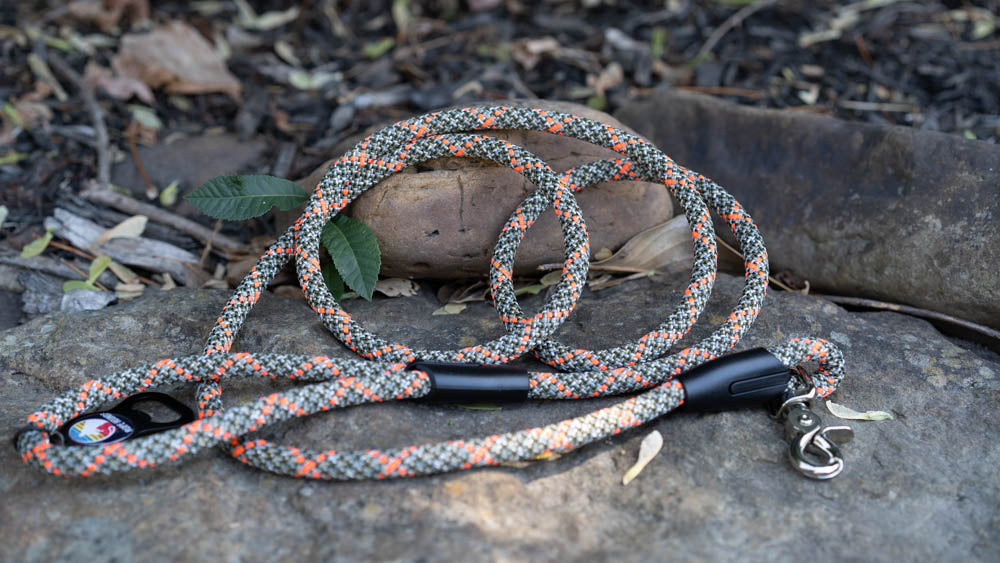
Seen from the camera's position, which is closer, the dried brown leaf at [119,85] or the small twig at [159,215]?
the small twig at [159,215]

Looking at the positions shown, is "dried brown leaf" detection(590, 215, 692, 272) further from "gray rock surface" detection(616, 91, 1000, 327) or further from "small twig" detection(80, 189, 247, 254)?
"small twig" detection(80, 189, 247, 254)

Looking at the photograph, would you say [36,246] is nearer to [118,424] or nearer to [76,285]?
[76,285]

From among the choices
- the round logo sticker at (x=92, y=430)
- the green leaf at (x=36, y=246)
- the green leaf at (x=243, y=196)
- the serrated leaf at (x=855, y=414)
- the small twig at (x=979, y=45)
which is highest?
the green leaf at (x=243, y=196)

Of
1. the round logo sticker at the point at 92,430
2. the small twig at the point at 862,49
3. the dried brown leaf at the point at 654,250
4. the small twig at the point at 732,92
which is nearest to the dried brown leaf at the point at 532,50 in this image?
the small twig at the point at 732,92

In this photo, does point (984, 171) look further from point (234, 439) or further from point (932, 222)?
point (234, 439)

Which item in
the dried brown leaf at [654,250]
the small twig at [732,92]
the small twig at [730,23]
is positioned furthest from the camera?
the small twig at [730,23]

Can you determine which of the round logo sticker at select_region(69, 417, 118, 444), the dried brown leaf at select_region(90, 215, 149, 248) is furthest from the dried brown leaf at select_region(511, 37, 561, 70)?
the round logo sticker at select_region(69, 417, 118, 444)

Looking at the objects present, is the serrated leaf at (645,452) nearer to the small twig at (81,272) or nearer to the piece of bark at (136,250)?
the piece of bark at (136,250)
